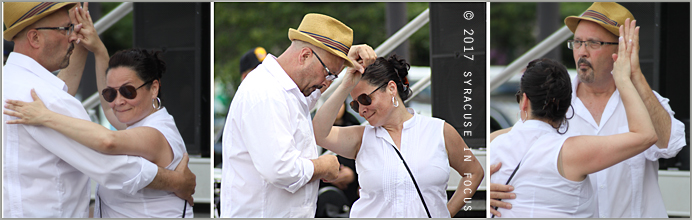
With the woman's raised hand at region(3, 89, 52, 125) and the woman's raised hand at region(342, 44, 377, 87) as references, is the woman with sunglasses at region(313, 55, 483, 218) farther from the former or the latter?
the woman's raised hand at region(3, 89, 52, 125)

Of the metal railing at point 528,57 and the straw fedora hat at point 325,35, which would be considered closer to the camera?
the straw fedora hat at point 325,35

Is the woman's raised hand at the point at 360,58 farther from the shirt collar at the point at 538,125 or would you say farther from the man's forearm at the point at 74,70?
the man's forearm at the point at 74,70

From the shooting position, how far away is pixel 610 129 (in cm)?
318

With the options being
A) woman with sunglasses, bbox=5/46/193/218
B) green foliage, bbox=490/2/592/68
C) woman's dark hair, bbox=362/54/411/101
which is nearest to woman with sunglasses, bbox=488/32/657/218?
woman's dark hair, bbox=362/54/411/101

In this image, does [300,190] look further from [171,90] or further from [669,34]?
[669,34]

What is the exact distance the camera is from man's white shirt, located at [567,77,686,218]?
126 inches

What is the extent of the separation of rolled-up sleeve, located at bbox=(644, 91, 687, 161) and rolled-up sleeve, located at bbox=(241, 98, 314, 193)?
6.57 ft

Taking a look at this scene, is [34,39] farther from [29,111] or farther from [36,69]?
[29,111]

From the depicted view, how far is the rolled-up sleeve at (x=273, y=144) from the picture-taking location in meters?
2.58

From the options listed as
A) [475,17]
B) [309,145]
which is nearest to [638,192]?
[475,17]

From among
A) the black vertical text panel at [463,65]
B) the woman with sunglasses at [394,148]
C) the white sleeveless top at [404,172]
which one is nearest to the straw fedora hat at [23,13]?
the woman with sunglasses at [394,148]

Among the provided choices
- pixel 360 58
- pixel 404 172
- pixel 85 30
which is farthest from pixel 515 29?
pixel 85 30

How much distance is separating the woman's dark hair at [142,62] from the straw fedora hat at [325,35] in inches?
38.9

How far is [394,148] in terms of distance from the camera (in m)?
3.18
